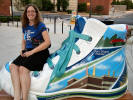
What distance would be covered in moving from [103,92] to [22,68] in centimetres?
85

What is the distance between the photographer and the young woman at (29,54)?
199 cm

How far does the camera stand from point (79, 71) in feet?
6.47

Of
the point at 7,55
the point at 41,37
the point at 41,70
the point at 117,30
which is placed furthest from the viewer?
the point at 7,55

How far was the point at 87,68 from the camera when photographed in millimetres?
1955

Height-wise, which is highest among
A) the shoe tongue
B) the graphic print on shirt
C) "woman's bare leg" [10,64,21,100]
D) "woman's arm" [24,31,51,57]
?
the shoe tongue

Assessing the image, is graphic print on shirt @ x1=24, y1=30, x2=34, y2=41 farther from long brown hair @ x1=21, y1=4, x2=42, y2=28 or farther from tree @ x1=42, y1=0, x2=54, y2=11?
tree @ x1=42, y1=0, x2=54, y2=11

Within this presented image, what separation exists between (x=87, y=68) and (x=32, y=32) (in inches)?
30.0

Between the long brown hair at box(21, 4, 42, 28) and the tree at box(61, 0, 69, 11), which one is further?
the tree at box(61, 0, 69, 11)

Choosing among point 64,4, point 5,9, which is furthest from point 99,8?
point 5,9

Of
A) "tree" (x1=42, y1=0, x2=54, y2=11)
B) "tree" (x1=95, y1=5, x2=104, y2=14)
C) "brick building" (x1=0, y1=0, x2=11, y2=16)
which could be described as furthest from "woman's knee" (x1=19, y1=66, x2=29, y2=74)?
"tree" (x1=95, y1=5, x2=104, y2=14)

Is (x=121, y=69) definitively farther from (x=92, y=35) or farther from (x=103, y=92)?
(x=92, y=35)

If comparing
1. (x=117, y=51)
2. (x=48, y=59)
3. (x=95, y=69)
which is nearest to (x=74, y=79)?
(x=95, y=69)

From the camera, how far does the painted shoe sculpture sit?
194cm

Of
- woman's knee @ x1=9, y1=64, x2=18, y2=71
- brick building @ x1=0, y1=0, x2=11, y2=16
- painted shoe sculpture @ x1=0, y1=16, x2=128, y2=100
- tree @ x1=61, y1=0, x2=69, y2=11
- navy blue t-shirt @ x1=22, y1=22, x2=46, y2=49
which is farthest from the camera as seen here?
tree @ x1=61, y1=0, x2=69, y2=11
